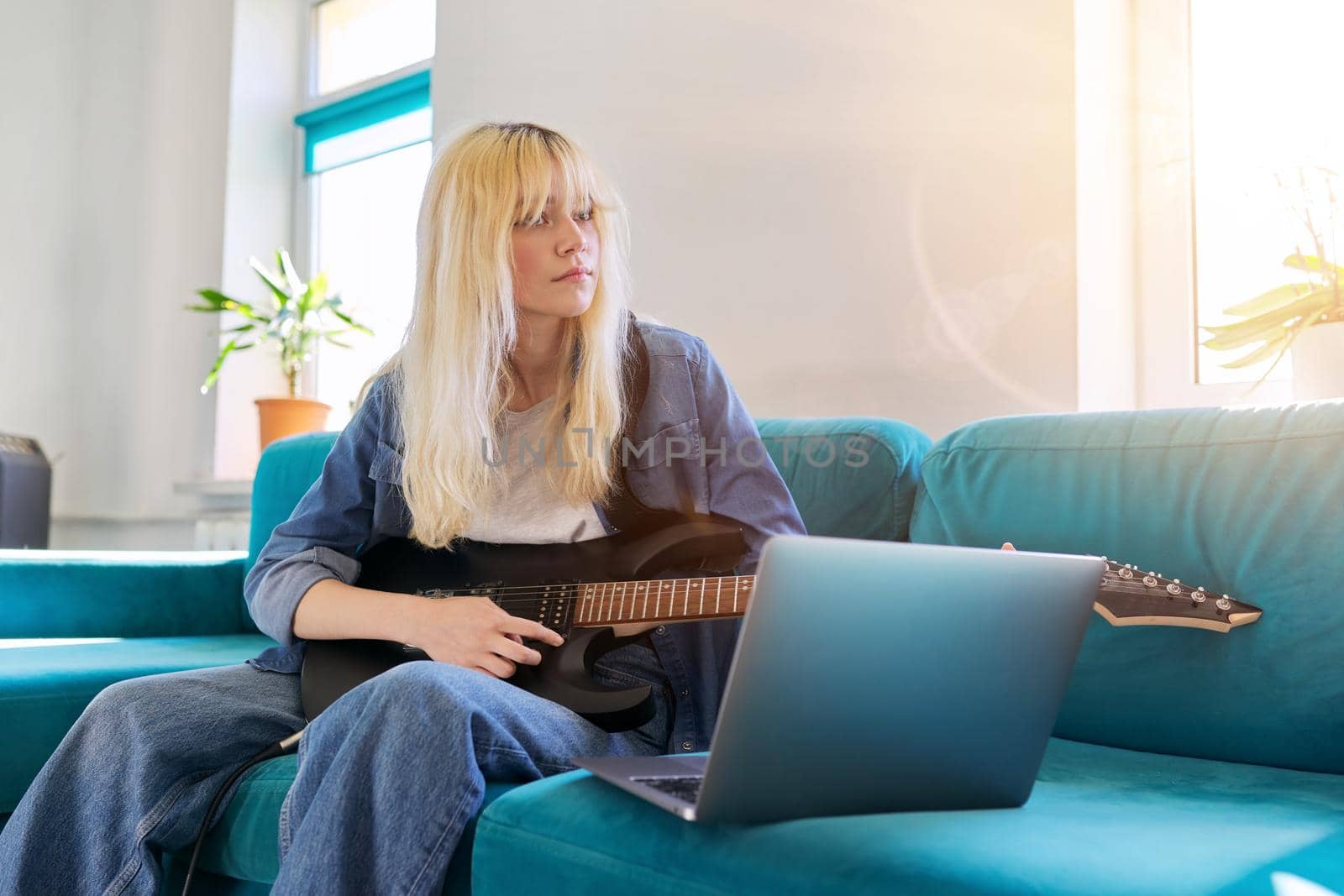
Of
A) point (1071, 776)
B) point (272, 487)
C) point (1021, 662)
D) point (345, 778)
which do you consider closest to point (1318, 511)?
point (1071, 776)

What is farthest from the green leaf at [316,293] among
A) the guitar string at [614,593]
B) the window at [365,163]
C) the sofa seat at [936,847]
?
the sofa seat at [936,847]

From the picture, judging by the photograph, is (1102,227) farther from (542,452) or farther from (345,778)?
(345,778)

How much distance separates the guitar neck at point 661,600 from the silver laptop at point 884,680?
272mm

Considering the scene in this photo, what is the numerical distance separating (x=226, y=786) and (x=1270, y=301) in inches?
60.9

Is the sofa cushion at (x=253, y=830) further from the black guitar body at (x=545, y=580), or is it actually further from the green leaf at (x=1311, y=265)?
the green leaf at (x=1311, y=265)

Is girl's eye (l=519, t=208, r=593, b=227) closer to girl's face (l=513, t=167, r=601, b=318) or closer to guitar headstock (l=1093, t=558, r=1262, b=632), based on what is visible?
girl's face (l=513, t=167, r=601, b=318)

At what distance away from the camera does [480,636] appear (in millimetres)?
1229

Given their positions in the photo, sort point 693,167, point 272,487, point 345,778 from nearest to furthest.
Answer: point 345,778, point 272,487, point 693,167

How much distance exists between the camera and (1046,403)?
1886 mm

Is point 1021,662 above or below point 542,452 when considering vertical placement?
below

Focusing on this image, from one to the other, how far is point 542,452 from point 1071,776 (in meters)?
0.70

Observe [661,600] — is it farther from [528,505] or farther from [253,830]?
[253,830]

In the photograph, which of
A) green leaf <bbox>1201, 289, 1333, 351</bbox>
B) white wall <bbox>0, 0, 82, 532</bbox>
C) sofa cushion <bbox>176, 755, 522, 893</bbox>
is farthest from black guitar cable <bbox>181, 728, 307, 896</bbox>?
white wall <bbox>0, 0, 82, 532</bbox>

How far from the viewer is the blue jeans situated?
0.97m
